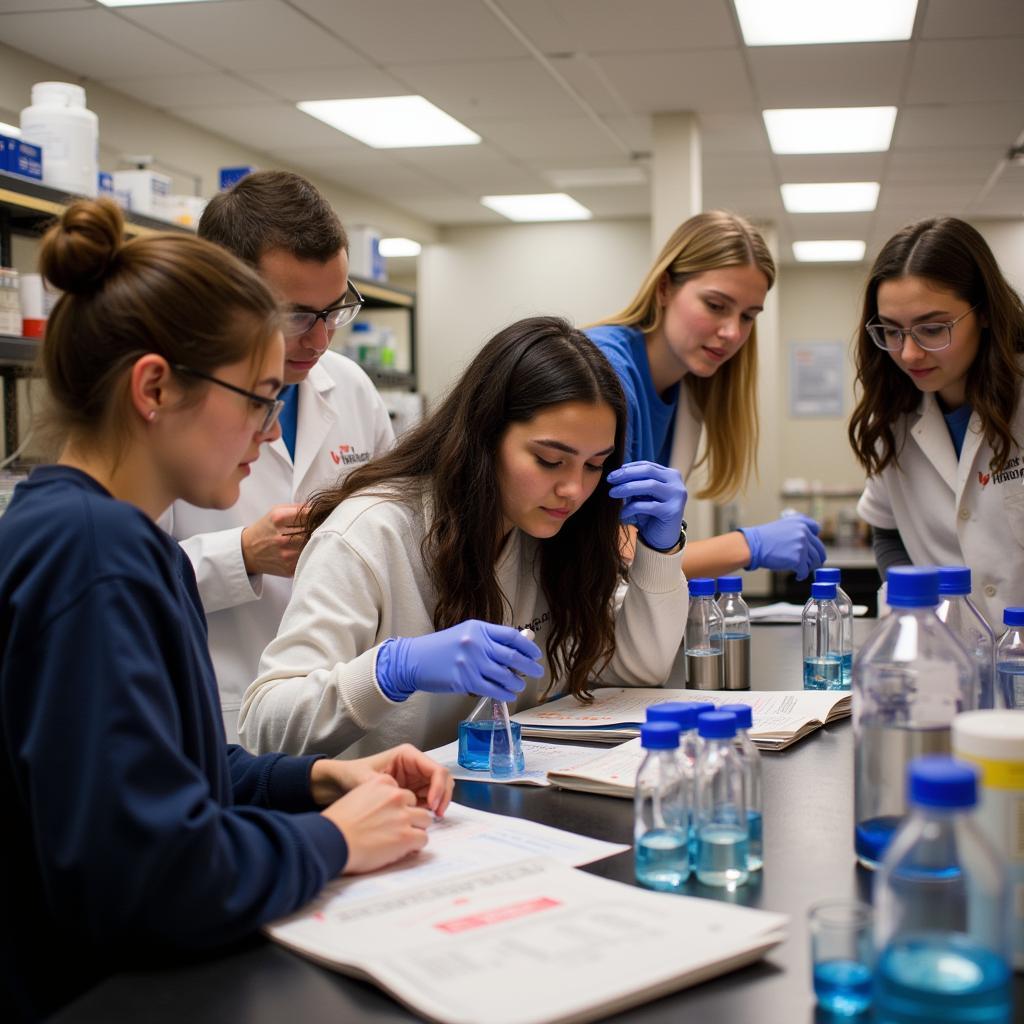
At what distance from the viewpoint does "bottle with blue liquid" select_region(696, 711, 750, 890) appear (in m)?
0.99

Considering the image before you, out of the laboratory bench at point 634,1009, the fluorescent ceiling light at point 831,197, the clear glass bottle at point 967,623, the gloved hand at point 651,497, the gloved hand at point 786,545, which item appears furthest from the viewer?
the fluorescent ceiling light at point 831,197

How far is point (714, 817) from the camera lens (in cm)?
102

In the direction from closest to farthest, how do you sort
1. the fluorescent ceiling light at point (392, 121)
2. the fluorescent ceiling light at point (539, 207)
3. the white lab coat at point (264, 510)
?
the white lab coat at point (264, 510)
the fluorescent ceiling light at point (392, 121)
the fluorescent ceiling light at point (539, 207)

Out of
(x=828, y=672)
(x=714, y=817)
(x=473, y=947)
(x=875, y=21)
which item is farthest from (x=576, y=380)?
(x=875, y=21)

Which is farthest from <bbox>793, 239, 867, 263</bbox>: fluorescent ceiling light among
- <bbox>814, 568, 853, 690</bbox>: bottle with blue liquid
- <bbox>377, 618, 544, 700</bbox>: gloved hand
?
<bbox>377, 618, 544, 700</bbox>: gloved hand

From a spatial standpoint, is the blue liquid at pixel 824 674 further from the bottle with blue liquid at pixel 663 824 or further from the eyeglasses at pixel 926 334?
the bottle with blue liquid at pixel 663 824

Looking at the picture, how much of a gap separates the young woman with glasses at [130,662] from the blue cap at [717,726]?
0.30 metres

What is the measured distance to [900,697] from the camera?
987mm

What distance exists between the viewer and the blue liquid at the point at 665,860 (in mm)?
999

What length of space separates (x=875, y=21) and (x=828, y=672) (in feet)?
9.94

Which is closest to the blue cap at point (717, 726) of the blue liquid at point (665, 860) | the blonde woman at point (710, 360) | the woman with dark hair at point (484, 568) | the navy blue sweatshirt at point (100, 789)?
the blue liquid at point (665, 860)

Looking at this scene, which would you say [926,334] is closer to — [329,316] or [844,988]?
[329,316]

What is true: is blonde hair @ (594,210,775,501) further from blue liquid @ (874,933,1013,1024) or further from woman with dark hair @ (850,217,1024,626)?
blue liquid @ (874,933,1013,1024)

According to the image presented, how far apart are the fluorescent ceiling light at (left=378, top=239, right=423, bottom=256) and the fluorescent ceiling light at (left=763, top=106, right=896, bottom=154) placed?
10.1ft
